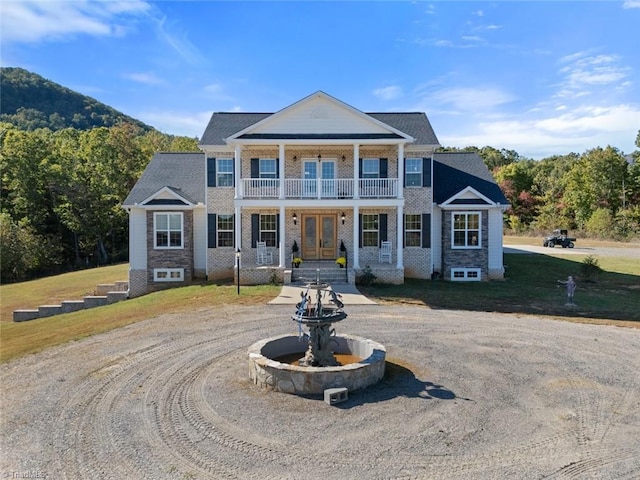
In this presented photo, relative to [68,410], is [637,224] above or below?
above

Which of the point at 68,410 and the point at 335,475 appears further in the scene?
the point at 68,410

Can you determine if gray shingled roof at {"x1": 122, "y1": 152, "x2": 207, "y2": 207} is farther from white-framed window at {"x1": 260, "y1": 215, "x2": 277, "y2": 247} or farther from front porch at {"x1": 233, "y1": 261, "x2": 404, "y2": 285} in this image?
front porch at {"x1": 233, "y1": 261, "x2": 404, "y2": 285}

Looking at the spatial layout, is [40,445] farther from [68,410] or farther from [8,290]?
[8,290]

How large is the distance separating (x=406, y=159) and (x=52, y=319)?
52.4 feet

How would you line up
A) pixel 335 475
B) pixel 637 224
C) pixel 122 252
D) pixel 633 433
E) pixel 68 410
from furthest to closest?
1. pixel 637 224
2. pixel 122 252
3. pixel 68 410
4. pixel 633 433
5. pixel 335 475

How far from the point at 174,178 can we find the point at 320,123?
26.0ft

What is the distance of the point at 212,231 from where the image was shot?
841 inches

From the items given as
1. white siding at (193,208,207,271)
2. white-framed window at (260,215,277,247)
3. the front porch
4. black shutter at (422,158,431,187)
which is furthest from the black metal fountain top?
black shutter at (422,158,431,187)

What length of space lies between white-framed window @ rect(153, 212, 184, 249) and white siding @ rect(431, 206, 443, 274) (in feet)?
38.5

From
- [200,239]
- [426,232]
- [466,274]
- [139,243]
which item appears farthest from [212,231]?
[466,274]

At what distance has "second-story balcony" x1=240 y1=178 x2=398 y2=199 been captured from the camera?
20.7 metres

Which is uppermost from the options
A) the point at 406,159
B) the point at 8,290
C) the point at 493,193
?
the point at 406,159

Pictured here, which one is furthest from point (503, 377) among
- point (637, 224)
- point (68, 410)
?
point (637, 224)

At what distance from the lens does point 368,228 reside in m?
21.9
